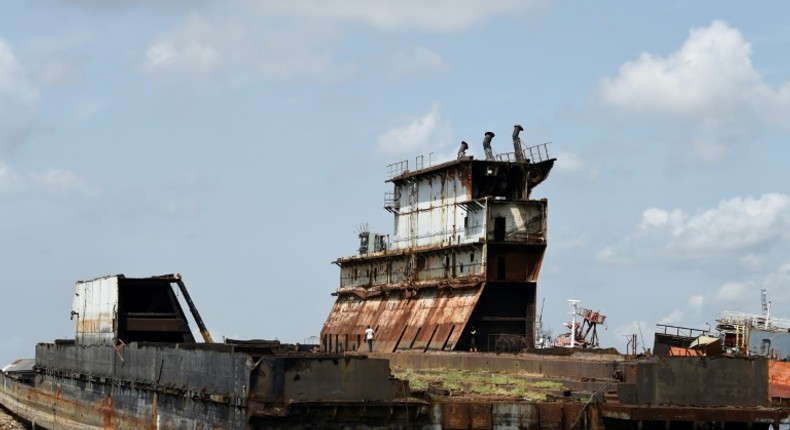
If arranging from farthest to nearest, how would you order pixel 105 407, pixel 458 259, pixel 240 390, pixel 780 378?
pixel 780 378 → pixel 458 259 → pixel 105 407 → pixel 240 390

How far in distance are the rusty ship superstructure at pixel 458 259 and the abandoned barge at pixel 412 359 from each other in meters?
0.08

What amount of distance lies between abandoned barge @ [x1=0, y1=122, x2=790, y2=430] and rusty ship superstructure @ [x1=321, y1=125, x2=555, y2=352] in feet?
0.27

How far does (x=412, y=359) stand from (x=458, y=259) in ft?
40.0

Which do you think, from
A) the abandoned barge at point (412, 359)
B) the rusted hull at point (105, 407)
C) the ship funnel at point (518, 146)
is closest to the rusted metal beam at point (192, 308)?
the abandoned barge at point (412, 359)

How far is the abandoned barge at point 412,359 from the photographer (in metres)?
25.0

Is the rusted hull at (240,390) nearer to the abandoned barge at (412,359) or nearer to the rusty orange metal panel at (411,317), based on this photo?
the abandoned barge at (412,359)

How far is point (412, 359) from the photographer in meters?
41.3

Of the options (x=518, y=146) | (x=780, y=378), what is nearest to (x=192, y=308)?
(x=518, y=146)

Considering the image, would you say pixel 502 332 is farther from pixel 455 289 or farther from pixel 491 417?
pixel 491 417

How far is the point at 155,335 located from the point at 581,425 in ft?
74.7

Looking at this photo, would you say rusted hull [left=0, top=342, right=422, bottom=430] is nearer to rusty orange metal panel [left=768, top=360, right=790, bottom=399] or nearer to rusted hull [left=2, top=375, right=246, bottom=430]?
rusted hull [left=2, top=375, right=246, bottom=430]

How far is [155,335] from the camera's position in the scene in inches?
1750

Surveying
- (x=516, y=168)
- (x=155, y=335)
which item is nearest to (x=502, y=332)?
(x=516, y=168)

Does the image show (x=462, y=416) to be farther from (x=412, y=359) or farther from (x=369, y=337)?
(x=369, y=337)
